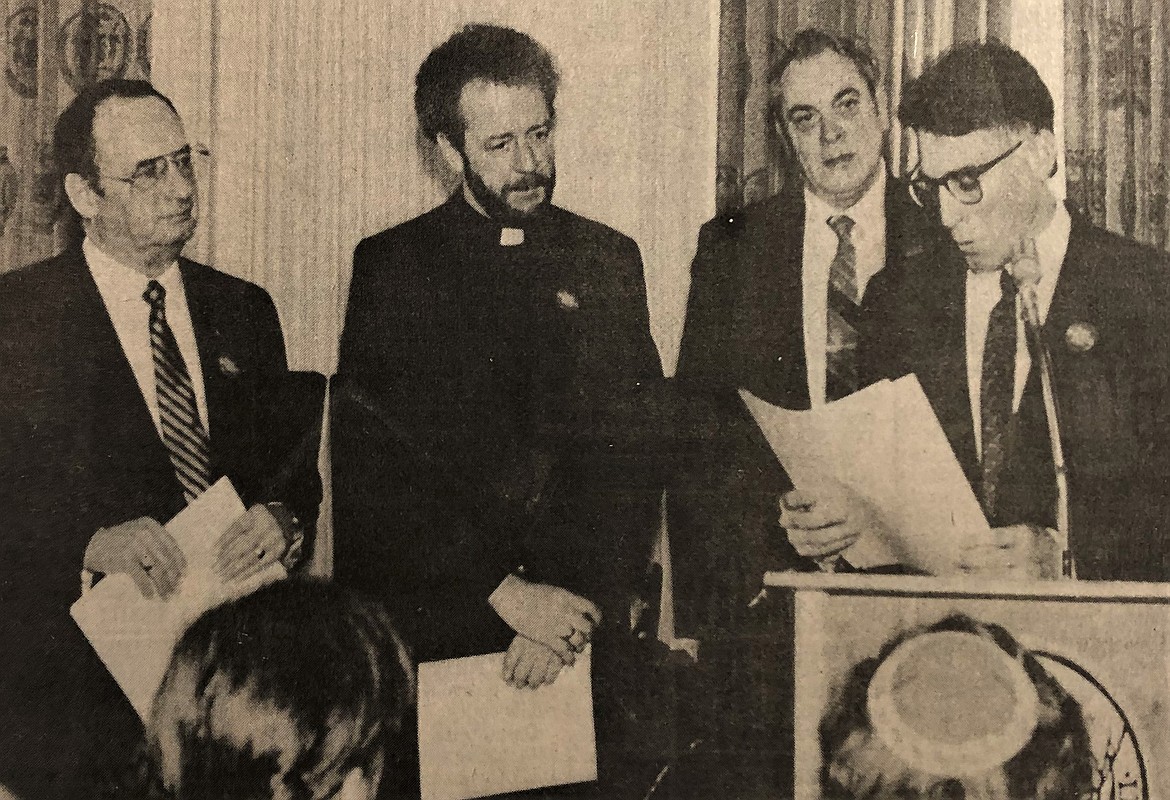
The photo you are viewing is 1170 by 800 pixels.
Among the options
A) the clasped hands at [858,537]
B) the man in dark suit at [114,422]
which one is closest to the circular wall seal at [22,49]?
the man in dark suit at [114,422]

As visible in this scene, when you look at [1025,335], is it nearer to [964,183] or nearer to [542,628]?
[964,183]

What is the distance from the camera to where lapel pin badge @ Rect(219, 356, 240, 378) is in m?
2.56

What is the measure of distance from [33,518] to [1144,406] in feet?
8.49

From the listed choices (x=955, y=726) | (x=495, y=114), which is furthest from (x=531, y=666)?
(x=495, y=114)

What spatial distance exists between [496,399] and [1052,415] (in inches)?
50.4

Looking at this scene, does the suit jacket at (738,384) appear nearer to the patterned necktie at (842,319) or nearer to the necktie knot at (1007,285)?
the patterned necktie at (842,319)

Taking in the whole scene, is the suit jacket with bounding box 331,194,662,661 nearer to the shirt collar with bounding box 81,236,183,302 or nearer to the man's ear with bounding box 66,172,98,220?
the shirt collar with bounding box 81,236,183,302

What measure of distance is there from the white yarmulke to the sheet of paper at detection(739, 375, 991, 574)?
7.9 inches

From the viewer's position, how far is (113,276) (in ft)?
8.45

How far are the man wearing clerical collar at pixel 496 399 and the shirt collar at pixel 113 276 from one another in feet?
1.67

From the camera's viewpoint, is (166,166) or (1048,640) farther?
(166,166)

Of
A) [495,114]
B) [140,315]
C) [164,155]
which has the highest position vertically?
[495,114]

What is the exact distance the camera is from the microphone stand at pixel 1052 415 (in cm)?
246

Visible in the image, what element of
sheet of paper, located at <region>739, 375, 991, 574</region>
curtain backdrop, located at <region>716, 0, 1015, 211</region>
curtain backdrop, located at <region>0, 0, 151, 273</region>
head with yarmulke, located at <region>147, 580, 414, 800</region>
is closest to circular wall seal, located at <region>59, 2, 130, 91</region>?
curtain backdrop, located at <region>0, 0, 151, 273</region>
